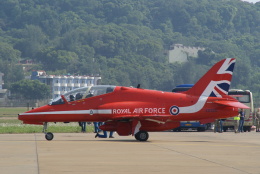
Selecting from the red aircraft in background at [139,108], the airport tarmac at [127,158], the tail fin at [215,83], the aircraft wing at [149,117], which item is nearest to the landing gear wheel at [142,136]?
the red aircraft in background at [139,108]

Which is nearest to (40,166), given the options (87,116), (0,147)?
(0,147)

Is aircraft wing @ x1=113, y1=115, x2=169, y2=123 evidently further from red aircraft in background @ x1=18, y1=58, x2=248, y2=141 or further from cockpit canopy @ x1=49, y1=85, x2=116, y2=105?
cockpit canopy @ x1=49, y1=85, x2=116, y2=105

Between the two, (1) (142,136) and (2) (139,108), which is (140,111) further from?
(1) (142,136)

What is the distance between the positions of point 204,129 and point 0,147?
21.8 m

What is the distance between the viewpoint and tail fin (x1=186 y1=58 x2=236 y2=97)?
101ft

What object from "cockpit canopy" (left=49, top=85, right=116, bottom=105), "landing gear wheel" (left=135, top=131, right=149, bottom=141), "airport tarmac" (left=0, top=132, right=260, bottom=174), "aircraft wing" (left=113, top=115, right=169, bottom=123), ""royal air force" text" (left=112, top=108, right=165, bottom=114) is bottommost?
"airport tarmac" (left=0, top=132, right=260, bottom=174)

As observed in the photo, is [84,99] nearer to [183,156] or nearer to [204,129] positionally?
[183,156]

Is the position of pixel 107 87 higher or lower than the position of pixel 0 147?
higher

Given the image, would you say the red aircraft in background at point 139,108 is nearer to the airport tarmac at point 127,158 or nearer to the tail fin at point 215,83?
the tail fin at point 215,83

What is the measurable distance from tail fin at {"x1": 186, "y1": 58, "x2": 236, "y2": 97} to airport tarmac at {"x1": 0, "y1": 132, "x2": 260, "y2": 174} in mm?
3225

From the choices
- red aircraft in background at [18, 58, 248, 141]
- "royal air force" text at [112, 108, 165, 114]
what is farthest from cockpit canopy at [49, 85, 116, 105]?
"royal air force" text at [112, 108, 165, 114]

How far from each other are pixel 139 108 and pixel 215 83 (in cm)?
326

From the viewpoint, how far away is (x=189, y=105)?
1197 inches

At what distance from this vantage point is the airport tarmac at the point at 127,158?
1902 cm
